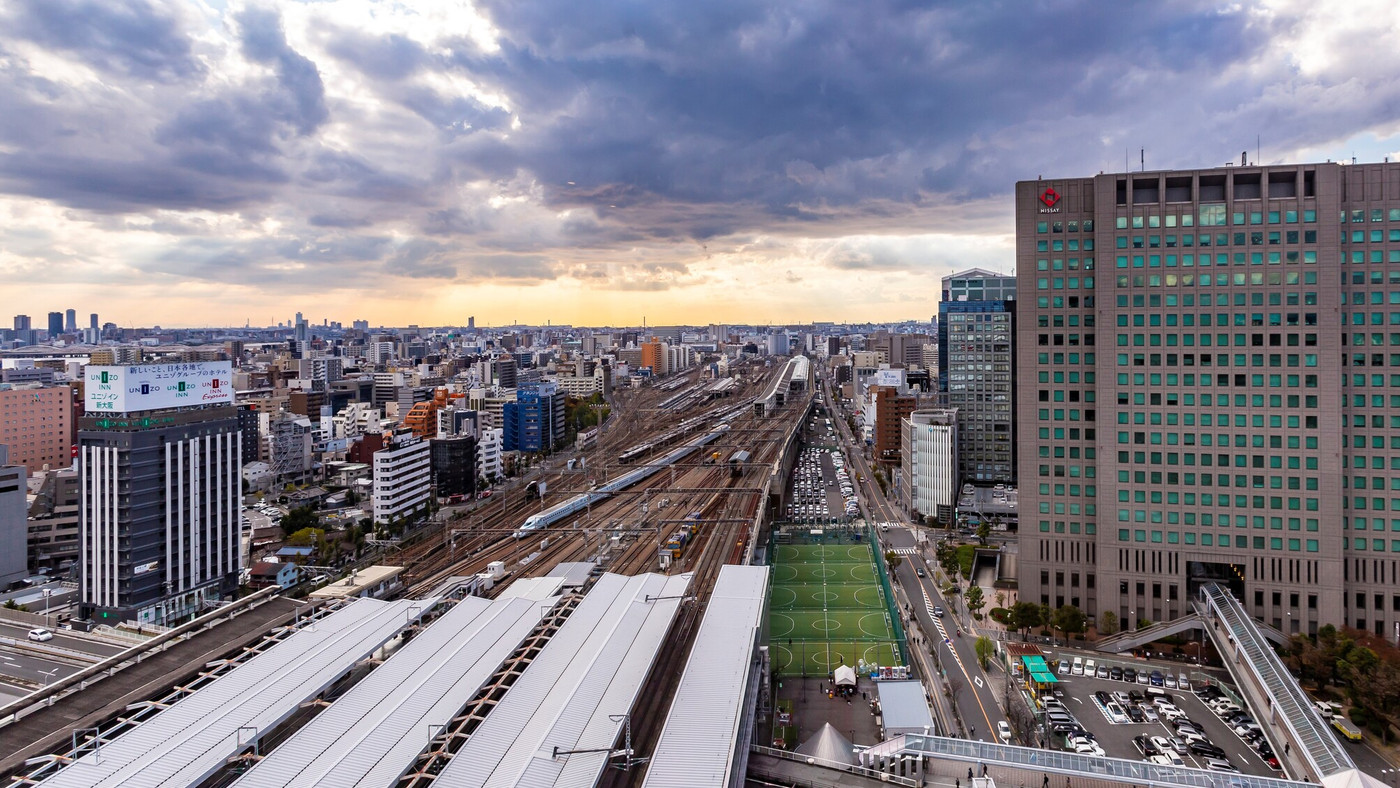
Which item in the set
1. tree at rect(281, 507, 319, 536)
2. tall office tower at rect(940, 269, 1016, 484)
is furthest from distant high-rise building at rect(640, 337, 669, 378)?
tree at rect(281, 507, 319, 536)

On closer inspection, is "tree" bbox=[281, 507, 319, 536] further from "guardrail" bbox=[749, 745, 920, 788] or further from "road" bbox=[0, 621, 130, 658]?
"guardrail" bbox=[749, 745, 920, 788]

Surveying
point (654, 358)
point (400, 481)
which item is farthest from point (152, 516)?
point (654, 358)

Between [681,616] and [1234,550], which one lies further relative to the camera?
[1234,550]

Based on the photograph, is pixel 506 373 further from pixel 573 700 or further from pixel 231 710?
pixel 573 700

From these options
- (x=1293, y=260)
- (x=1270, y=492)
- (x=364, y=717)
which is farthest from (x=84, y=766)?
(x=1293, y=260)

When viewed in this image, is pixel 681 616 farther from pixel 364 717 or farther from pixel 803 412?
pixel 803 412
